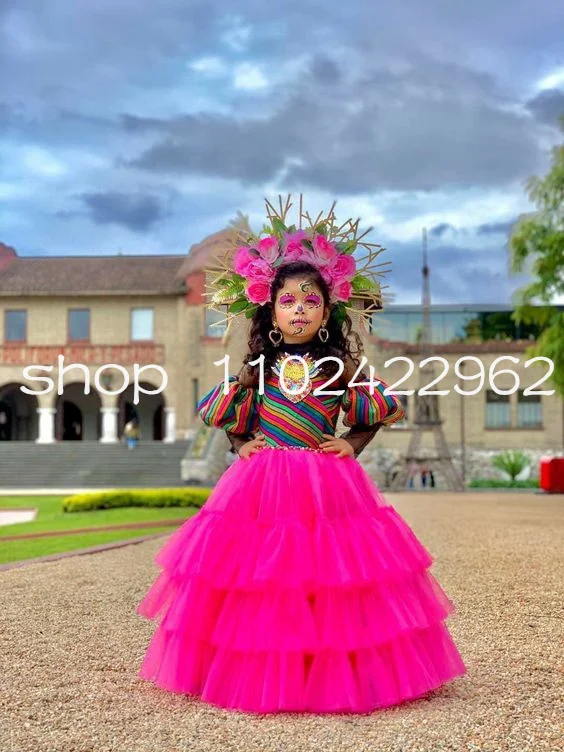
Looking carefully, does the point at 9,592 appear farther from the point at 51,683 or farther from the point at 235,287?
the point at 235,287

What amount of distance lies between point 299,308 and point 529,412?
3173 centimetres

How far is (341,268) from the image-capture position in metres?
4.68

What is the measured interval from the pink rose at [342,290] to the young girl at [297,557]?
1 centimetres

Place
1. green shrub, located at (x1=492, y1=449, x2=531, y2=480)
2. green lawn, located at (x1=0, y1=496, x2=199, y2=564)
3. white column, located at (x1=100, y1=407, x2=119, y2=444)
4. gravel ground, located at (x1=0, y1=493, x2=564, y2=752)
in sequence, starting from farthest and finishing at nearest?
white column, located at (x1=100, y1=407, x2=119, y2=444) → green shrub, located at (x1=492, y1=449, x2=531, y2=480) → green lawn, located at (x1=0, y1=496, x2=199, y2=564) → gravel ground, located at (x1=0, y1=493, x2=564, y2=752)

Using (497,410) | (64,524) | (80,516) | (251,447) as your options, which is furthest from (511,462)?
(251,447)

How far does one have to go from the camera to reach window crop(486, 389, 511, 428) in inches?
1369

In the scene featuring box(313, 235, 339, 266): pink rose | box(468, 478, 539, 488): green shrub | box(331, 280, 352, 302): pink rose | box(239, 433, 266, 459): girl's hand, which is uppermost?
box(313, 235, 339, 266): pink rose

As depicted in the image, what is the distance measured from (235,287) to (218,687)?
2009 mm

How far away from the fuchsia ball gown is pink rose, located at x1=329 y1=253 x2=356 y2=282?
0.75 m

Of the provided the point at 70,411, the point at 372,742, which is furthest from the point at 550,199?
the point at 70,411

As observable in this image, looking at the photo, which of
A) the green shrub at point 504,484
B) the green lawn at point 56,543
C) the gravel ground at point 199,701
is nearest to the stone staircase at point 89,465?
the green shrub at point 504,484

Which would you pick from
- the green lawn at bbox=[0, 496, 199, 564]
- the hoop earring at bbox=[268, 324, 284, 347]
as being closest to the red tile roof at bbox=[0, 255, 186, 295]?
the green lawn at bbox=[0, 496, 199, 564]

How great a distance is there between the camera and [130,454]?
1213 inches

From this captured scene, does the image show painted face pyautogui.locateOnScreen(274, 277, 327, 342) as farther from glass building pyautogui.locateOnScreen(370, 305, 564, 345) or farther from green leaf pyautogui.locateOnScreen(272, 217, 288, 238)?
glass building pyautogui.locateOnScreen(370, 305, 564, 345)
